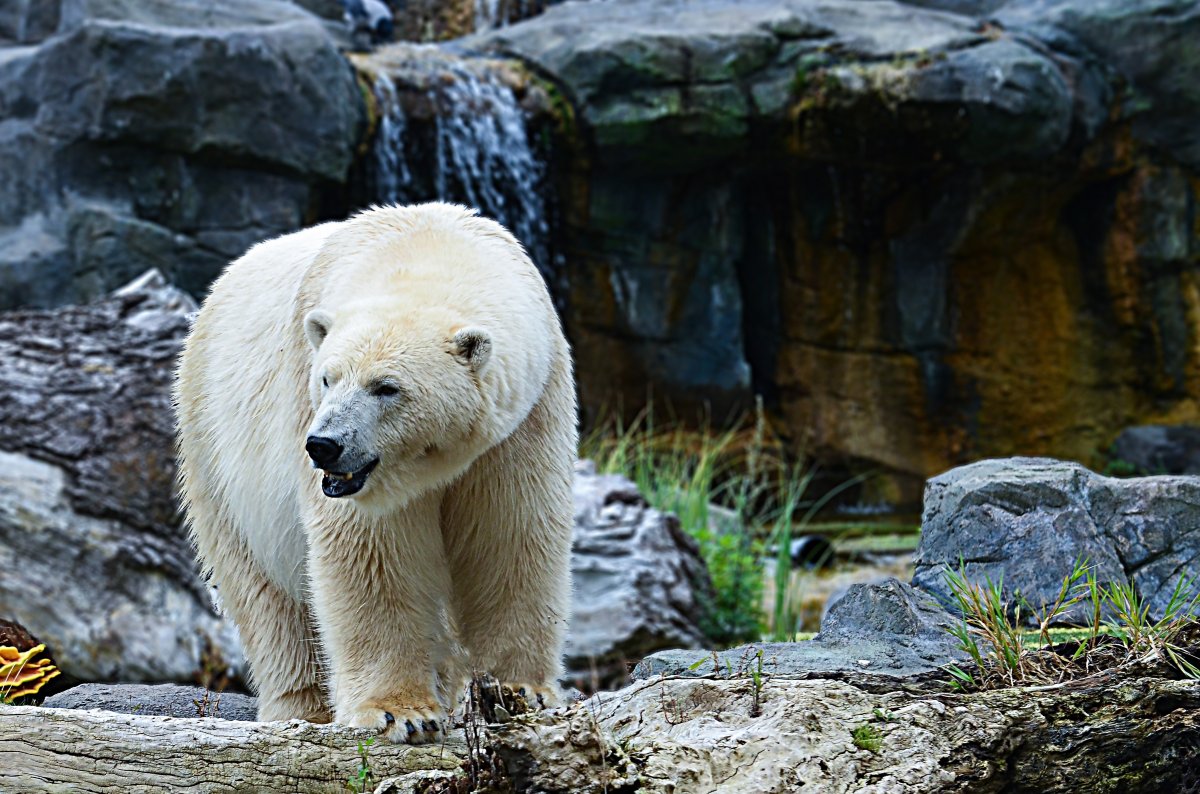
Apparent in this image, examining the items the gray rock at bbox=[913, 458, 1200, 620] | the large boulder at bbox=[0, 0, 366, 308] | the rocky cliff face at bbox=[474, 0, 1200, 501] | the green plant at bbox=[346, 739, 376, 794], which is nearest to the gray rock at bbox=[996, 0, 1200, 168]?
the rocky cliff face at bbox=[474, 0, 1200, 501]

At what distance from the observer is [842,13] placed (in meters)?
11.2

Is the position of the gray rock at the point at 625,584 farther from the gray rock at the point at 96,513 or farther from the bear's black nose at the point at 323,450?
the bear's black nose at the point at 323,450

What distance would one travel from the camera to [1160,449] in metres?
10.6

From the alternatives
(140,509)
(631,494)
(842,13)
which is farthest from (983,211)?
(140,509)

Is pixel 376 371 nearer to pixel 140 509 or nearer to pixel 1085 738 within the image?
pixel 1085 738

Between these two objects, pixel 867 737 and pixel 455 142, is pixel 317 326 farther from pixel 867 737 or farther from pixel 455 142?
pixel 455 142

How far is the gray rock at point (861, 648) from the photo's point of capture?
2.88 metres

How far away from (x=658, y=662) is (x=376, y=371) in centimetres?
105

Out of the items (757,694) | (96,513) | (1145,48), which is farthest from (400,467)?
(1145,48)

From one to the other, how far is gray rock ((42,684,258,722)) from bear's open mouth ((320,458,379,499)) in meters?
1.26

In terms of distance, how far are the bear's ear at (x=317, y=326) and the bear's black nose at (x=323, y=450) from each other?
34 cm

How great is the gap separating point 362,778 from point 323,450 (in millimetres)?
703

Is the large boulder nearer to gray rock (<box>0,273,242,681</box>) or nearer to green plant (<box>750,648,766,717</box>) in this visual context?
gray rock (<box>0,273,242,681</box>)

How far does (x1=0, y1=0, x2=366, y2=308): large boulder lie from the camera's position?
904 centimetres
